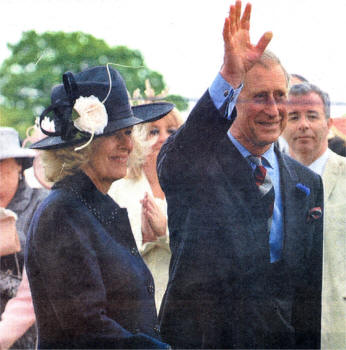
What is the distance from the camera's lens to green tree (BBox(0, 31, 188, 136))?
130 inches

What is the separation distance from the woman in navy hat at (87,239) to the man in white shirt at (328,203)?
79 cm

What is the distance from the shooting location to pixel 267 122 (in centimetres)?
328

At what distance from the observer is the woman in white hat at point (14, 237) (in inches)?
136

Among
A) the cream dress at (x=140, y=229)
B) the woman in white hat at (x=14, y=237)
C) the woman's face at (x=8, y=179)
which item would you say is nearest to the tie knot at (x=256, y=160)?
the cream dress at (x=140, y=229)

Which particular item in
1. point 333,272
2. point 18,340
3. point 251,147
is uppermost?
point 251,147

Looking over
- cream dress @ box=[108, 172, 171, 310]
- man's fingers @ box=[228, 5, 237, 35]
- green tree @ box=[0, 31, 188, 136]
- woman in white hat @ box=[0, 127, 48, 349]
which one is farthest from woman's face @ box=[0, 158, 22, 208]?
man's fingers @ box=[228, 5, 237, 35]

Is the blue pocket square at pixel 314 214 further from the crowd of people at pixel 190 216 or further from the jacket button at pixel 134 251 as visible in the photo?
the jacket button at pixel 134 251

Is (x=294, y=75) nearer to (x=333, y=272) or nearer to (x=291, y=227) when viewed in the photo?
(x=291, y=227)

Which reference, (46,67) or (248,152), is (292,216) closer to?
(248,152)

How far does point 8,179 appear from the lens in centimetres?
356

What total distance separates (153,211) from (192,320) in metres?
0.54

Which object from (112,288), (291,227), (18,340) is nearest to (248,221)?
(291,227)

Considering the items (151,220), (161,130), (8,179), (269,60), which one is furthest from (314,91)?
(8,179)

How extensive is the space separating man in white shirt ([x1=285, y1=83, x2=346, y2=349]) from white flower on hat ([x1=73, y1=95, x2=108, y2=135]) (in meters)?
0.89
